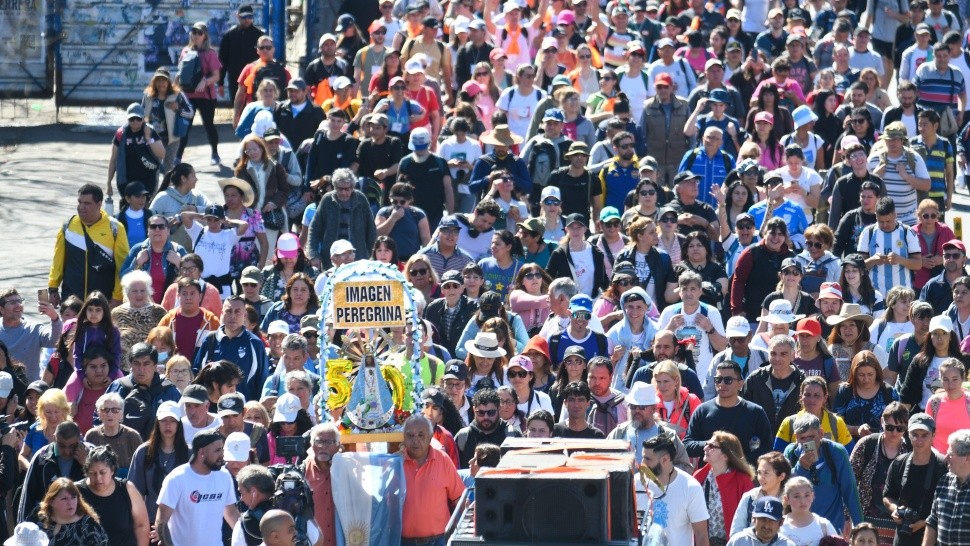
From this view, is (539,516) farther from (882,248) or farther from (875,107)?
(875,107)

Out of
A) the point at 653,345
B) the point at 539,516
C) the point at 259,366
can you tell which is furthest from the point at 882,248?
the point at 539,516

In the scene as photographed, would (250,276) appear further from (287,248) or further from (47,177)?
(47,177)

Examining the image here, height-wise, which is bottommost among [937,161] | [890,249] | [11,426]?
[11,426]

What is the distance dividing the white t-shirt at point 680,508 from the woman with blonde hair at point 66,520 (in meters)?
3.37

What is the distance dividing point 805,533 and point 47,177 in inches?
578

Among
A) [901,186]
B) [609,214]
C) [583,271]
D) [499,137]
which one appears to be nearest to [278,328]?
[583,271]

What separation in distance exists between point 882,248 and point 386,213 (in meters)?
4.51

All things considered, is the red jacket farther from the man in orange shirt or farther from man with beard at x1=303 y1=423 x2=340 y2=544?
man with beard at x1=303 y1=423 x2=340 y2=544

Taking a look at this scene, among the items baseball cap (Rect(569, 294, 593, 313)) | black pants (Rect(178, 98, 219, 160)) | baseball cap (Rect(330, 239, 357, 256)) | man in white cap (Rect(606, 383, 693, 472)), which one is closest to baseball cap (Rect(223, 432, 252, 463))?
man in white cap (Rect(606, 383, 693, 472))

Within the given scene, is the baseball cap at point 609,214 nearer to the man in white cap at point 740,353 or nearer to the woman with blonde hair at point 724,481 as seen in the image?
the man in white cap at point 740,353

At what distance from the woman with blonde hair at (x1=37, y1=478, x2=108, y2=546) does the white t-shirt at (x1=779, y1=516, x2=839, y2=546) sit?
4.10 m

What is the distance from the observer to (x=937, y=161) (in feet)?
67.8

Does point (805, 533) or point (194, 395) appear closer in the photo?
point (805, 533)

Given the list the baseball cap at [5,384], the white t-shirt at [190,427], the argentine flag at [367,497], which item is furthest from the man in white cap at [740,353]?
the baseball cap at [5,384]
